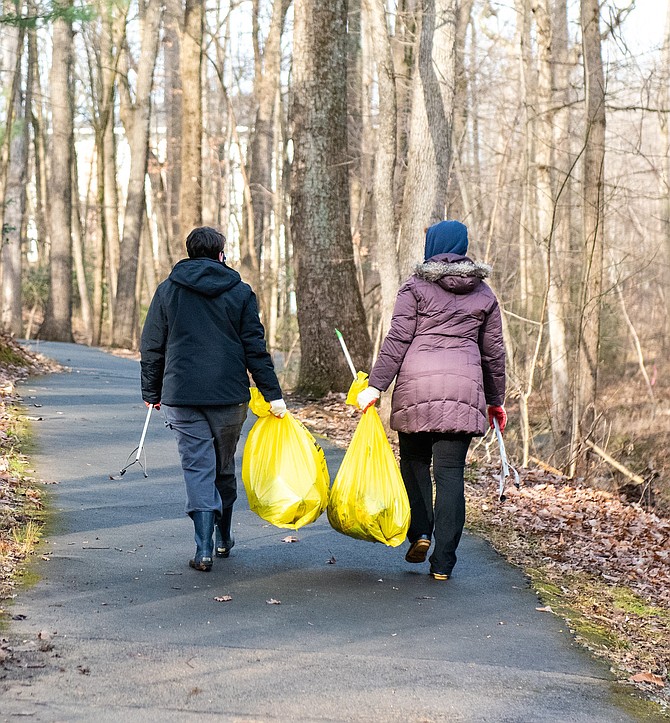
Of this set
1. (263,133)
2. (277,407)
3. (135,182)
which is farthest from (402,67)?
(135,182)

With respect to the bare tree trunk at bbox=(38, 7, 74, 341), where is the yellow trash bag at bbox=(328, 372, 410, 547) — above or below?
below

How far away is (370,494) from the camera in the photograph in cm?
568

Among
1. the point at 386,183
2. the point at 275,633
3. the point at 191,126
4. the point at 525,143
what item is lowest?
the point at 275,633

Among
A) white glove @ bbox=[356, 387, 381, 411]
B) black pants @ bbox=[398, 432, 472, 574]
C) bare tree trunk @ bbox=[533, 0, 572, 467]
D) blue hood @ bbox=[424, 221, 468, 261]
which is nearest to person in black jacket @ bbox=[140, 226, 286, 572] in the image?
white glove @ bbox=[356, 387, 381, 411]

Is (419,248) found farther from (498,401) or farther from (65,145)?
(65,145)

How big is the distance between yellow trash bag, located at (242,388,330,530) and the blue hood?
123cm

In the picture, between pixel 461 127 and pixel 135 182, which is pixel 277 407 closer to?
pixel 461 127

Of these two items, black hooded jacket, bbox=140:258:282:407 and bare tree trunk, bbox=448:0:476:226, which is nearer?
black hooded jacket, bbox=140:258:282:407

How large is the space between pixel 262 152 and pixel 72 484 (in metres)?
15.8

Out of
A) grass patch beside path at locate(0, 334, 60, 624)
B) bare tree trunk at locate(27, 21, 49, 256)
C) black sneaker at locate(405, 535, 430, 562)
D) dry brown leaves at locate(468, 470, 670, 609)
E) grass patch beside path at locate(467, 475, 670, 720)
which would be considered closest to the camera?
grass patch beside path at locate(467, 475, 670, 720)

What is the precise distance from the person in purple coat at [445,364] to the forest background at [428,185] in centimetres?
152

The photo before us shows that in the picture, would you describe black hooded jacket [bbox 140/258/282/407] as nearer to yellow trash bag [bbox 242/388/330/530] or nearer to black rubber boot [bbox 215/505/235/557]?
yellow trash bag [bbox 242/388/330/530]

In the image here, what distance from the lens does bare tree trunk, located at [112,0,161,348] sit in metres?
26.6

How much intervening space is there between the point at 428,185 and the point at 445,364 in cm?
555
